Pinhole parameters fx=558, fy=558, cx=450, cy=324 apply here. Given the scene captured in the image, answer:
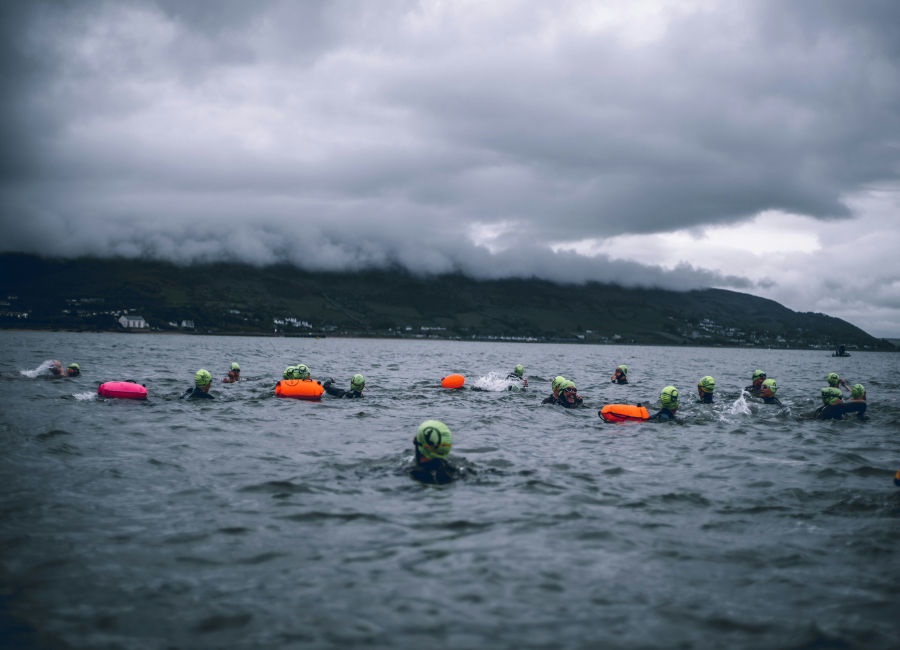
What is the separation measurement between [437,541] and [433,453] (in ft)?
11.0

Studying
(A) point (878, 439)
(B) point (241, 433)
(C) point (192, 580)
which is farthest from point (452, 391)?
(C) point (192, 580)

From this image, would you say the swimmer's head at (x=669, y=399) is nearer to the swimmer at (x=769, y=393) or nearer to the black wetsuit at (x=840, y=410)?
the black wetsuit at (x=840, y=410)

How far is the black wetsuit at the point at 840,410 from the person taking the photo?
70.2 ft

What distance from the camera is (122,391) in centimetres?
2175

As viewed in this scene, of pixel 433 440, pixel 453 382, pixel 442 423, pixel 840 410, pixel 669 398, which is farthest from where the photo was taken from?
pixel 453 382

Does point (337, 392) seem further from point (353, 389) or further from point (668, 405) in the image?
point (668, 405)

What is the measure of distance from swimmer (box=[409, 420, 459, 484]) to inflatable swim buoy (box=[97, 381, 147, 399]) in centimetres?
1527

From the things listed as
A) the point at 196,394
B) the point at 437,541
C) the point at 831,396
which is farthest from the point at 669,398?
the point at 196,394

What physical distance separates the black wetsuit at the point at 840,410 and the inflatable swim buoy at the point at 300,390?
20088 mm

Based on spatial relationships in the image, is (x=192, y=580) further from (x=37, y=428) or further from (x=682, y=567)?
(x=37, y=428)

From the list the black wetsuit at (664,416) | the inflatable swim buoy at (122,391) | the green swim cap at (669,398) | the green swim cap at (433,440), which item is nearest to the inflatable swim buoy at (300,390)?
the inflatable swim buoy at (122,391)

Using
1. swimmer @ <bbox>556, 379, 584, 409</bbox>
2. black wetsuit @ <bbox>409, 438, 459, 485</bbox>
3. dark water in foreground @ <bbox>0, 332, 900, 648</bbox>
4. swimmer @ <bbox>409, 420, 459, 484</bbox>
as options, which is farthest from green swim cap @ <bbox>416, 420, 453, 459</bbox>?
swimmer @ <bbox>556, 379, 584, 409</bbox>

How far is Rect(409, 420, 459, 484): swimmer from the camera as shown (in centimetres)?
1159

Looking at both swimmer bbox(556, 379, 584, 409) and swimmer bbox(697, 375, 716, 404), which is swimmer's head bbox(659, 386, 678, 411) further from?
swimmer bbox(697, 375, 716, 404)
